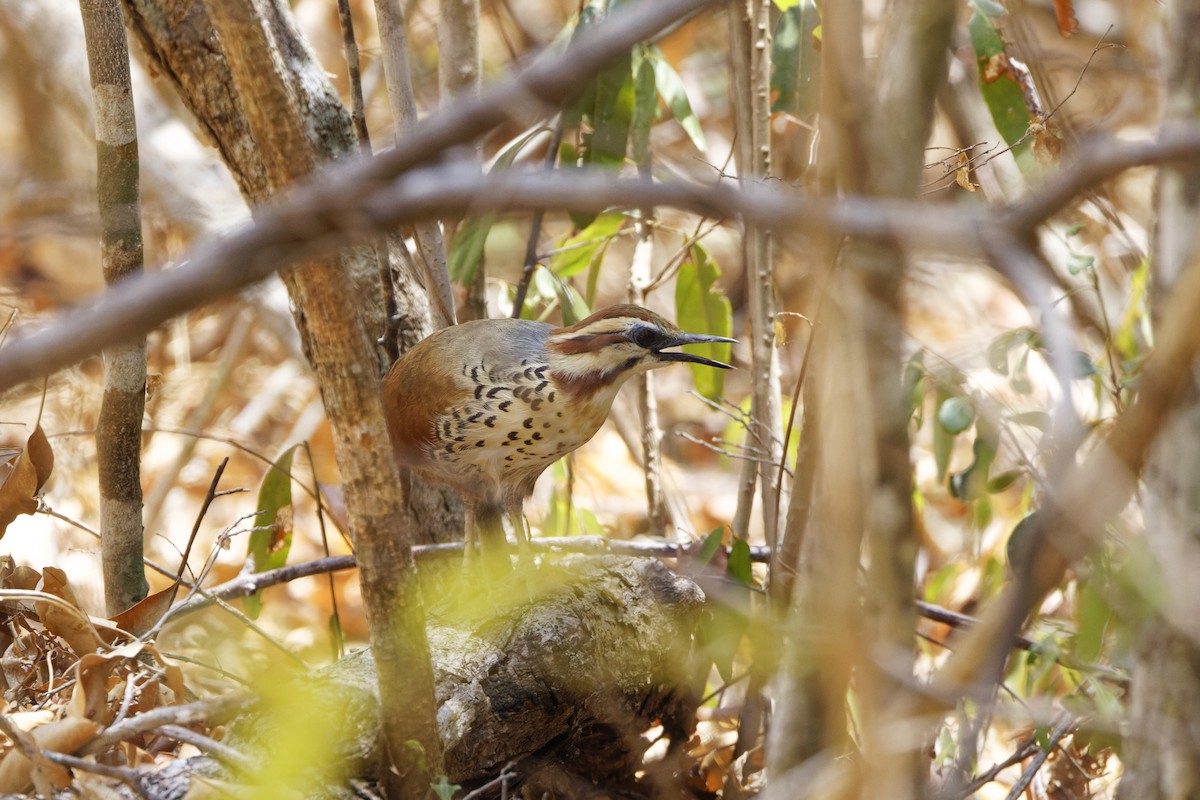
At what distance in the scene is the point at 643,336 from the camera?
2998 mm

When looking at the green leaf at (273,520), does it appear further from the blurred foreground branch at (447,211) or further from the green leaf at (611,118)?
the blurred foreground branch at (447,211)

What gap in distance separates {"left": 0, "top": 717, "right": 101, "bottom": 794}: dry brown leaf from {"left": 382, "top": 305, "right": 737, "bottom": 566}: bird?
1.25 metres

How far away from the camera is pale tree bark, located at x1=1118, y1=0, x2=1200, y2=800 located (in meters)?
1.70

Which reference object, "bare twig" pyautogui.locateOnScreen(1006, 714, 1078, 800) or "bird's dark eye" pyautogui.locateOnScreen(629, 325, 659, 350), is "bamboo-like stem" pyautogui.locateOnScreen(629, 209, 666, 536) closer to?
"bird's dark eye" pyautogui.locateOnScreen(629, 325, 659, 350)

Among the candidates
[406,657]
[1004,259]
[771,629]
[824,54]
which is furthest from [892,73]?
[771,629]

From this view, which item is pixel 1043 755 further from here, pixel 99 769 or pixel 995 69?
pixel 99 769

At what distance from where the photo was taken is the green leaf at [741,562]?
10.2ft

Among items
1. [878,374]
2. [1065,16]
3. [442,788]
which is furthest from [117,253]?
[1065,16]

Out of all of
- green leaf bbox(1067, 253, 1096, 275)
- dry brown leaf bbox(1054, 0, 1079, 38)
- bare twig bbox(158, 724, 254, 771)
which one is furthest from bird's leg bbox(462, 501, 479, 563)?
dry brown leaf bbox(1054, 0, 1079, 38)

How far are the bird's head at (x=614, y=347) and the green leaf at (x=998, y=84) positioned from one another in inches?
37.7

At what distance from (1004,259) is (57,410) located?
5.18m

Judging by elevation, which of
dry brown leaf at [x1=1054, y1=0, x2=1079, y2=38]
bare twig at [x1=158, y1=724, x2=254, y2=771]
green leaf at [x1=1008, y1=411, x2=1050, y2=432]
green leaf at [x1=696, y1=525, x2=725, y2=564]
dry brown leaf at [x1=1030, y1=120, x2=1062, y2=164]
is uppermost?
dry brown leaf at [x1=1054, y1=0, x2=1079, y2=38]

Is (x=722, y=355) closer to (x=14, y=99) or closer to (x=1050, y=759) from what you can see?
(x=1050, y=759)

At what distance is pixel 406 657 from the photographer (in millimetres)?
1837
